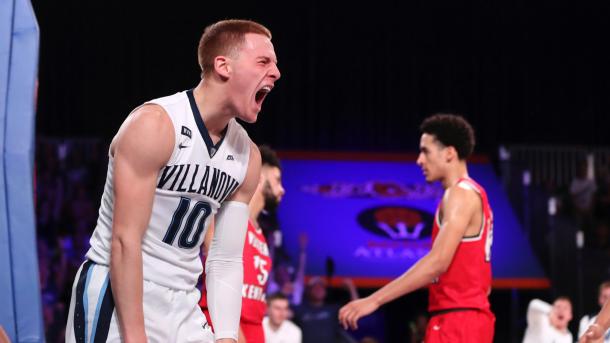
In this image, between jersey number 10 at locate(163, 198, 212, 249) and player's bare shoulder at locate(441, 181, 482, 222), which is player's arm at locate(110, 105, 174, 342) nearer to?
jersey number 10 at locate(163, 198, 212, 249)

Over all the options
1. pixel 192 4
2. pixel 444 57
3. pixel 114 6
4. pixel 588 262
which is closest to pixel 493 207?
pixel 588 262

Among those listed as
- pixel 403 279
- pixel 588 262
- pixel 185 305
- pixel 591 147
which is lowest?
pixel 588 262

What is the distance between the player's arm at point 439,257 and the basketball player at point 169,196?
55.9 inches

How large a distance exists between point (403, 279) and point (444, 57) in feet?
33.8

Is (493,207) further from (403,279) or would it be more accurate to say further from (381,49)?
(403,279)

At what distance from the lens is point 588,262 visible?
1080 centimetres

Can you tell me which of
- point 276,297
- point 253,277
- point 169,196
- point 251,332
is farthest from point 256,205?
point 276,297

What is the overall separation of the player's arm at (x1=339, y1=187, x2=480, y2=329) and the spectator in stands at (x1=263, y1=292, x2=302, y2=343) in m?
3.30

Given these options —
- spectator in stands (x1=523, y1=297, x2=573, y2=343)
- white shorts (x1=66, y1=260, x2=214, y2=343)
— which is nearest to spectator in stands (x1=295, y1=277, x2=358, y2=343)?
spectator in stands (x1=523, y1=297, x2=573, y2=343)

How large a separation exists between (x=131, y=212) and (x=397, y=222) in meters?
9.77

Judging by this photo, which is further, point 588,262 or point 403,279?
point 588,262

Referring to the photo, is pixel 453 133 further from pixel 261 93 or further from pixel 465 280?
pixel 261 93

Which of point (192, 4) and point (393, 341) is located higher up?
point (192, 4)

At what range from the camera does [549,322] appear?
756 centimetres
